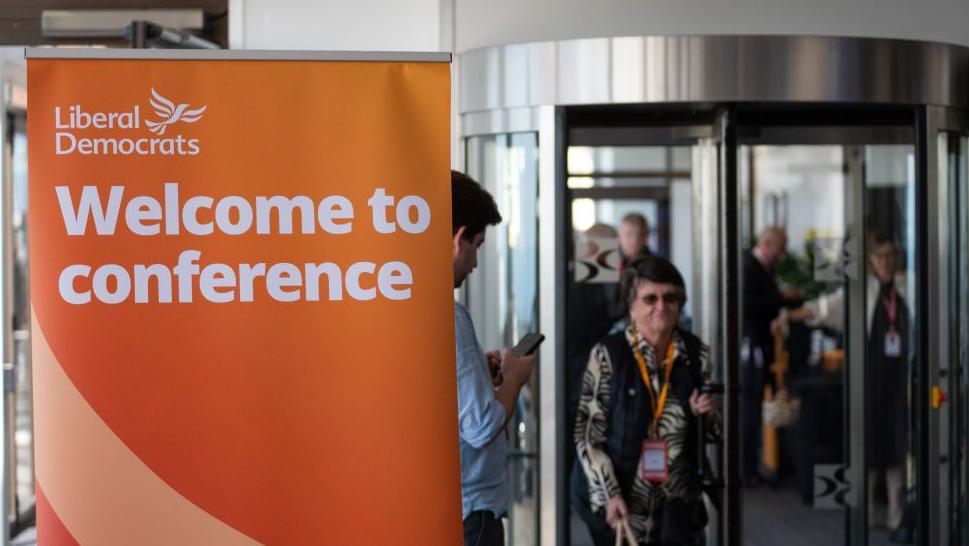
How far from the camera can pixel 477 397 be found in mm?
3006

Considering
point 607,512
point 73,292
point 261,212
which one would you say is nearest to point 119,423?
point 73,292

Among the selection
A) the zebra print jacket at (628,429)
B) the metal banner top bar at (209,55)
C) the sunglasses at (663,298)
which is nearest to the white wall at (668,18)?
the sunglasses at (663,298)

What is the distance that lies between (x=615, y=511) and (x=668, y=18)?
1.89 metres

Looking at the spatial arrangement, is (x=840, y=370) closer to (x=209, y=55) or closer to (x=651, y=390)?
(x=651, y=390)

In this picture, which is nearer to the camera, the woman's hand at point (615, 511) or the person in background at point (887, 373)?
the woman's hand at point (615, 511)

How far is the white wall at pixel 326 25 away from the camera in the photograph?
5.25m

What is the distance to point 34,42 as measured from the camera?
611cm

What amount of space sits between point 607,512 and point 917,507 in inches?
57.8

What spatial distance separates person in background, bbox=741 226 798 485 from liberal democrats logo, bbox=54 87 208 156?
6.54 metres

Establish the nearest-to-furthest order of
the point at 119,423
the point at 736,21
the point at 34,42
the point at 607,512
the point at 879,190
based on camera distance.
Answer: the point at 119,423 → the point at 607,512 → the point at 736,21 → the point at 879,190 → the point at 34,42

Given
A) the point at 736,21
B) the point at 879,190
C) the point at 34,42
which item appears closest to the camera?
the point at 736,21

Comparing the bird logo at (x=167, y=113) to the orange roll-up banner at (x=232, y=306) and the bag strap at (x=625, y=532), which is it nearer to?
the orange roll-up banner at (x=232, y=306)

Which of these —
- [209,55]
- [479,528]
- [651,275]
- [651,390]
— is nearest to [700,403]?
[651,390]

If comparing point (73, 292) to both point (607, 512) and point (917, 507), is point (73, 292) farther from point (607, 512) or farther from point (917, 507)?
point (917, 507)
